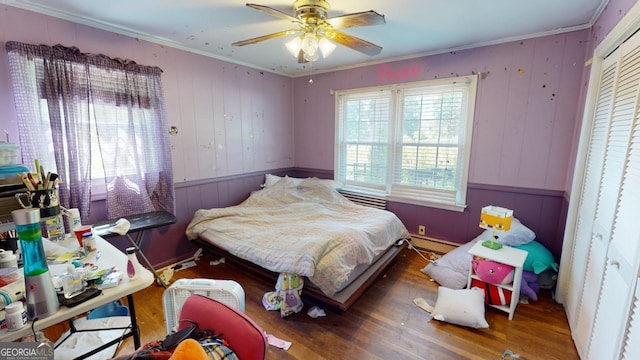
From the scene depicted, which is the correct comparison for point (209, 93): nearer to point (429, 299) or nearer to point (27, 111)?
point (27, 111)

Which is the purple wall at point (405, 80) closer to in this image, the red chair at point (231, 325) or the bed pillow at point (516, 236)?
the bed pillow at point (516, 236)

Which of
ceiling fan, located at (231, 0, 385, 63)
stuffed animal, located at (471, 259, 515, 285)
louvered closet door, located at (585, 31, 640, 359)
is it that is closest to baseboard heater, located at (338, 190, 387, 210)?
stuffed animal, located at (471, 259, 515, 285)

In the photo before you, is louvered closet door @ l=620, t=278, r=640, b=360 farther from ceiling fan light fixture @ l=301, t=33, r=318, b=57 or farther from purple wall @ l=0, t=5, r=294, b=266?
purple wall @ l=0, t=5, r=294, b=266

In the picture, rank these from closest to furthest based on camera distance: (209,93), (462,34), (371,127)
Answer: (462,34) < (209,93) < (371,127)

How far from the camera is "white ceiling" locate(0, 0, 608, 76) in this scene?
2.00 metres

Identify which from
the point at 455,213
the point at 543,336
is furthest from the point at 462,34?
the point at 543,336

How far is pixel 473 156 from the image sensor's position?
3.00 m

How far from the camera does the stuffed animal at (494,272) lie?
212cm

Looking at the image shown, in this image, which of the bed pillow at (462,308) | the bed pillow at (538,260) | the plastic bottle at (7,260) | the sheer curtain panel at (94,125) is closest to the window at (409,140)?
the bed pillow at (538,260)

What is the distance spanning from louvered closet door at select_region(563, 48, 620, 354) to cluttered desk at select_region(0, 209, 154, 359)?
97.2 inches

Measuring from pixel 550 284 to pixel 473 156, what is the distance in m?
1.35

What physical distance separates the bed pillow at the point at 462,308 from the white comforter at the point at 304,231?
0.63m

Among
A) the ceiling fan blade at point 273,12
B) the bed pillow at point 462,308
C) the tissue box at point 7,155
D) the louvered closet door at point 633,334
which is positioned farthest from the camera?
the bed pillow at point 462,308

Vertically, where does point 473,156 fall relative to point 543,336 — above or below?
above
